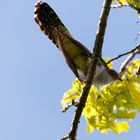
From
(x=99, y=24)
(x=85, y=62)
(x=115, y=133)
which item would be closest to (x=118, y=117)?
(x=115, y=133)

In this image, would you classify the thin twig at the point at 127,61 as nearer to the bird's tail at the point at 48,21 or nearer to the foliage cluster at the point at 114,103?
the foliage cluster at the point at 114,103

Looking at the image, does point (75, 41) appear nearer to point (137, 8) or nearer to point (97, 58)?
point (97, 58)

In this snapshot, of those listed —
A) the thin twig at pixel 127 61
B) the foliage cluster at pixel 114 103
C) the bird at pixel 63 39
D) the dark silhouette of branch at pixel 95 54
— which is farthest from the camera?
the foliage cluster at pixel 114 103

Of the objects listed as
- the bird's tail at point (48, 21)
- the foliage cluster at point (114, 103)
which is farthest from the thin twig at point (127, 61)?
the bird's tail at point (48, 21)

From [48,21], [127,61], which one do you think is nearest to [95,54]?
[48,21]

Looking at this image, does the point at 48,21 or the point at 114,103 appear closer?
the point at 48,21

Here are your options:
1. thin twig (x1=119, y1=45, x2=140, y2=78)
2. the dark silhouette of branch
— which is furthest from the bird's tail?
thin twig (x1=119, y1=45, x2=140, y2=78)

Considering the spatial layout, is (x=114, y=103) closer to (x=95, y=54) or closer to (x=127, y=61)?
(x=127, y=61)

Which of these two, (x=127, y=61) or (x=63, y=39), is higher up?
(x=63, y=39)

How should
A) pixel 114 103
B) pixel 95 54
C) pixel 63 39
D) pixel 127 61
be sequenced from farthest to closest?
pixel 114 103 → pixel 127 61 → pixel 63 39 → pixel 95 54

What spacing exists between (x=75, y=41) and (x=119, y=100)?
114 centimetres

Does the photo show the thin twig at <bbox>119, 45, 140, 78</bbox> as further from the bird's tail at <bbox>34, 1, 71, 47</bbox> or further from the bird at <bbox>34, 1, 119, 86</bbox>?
the bird's tail at <bbox>34, 1, 71, 47</bbox>

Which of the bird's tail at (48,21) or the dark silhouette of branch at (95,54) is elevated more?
the bird's tail at (48,21)

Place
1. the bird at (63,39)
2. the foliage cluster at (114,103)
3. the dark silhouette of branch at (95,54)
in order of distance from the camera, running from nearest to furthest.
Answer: the dark silhouette of branch at (95,54), the bird at (63,39), the foliage cluster at (114,103)
